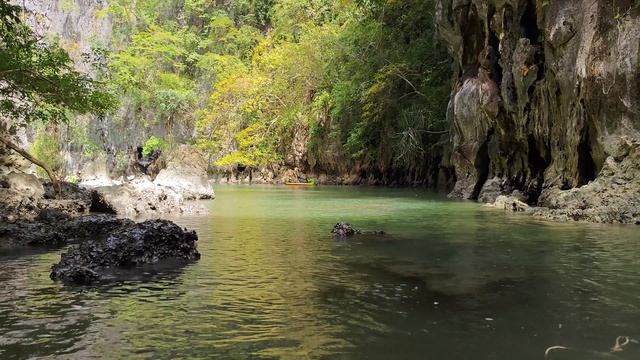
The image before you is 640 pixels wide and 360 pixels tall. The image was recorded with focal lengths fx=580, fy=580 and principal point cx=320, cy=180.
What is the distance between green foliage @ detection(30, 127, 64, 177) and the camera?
4622 cm

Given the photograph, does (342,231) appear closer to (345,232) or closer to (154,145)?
(345,232)

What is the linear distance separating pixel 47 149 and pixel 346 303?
156 ft

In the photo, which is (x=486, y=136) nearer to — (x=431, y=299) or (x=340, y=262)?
(x=340, y=262)

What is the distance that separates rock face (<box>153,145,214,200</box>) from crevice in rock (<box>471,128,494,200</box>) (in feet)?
37.7

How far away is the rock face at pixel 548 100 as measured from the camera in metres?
15.2

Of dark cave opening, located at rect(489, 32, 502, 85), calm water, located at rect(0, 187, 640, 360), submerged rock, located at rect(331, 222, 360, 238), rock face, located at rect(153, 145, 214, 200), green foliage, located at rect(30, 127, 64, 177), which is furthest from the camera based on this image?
green foliage, located at rect(30, 127, 64, 177)

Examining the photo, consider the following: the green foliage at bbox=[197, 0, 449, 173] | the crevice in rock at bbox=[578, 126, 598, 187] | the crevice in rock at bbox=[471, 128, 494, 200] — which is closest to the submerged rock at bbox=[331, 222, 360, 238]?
the crevice in rock at bbox=[578, 126, 598, 187]

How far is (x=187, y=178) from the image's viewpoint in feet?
83.3

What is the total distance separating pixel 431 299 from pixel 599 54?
12.6 m

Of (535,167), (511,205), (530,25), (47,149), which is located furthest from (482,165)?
(47,149)

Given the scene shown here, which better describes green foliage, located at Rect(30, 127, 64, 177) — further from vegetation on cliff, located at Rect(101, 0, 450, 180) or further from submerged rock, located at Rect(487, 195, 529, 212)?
submerged rock, located at Rect(487, 195, 529, 212)

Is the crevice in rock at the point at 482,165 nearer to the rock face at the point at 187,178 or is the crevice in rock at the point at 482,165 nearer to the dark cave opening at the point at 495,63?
the dark cave opening at the point at 495,63

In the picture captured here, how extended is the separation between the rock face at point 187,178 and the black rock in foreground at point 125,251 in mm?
15166

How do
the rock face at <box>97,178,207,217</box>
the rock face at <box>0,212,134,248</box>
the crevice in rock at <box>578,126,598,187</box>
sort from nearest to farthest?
1. the rock face at <box>0,212,134,248</box>
2. the rock face at <box>97,178,207,217</box>
3. the crevice in rock at <box>578,126,598,187</box>
